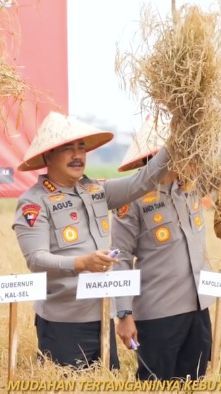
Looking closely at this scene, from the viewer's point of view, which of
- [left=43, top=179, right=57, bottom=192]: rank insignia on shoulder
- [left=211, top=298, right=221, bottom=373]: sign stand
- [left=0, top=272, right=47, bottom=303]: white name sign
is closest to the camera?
[left=0, top=272, right=47, bottom=303]: white name sign

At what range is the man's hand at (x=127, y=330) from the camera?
7.19 ft

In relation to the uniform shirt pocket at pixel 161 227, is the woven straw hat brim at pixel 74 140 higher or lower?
higher

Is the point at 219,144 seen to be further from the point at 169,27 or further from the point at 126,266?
the point at 126,266

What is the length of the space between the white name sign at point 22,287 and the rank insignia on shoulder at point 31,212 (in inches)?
10.1

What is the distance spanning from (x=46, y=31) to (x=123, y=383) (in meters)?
1.57

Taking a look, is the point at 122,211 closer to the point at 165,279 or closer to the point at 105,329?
the point at 165,279

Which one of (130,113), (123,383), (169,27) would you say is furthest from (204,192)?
(123,383)

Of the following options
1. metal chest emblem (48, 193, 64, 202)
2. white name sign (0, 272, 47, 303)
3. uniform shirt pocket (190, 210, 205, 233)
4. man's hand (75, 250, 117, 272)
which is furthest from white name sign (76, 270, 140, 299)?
uniform shirt pocket (190, 210, 205, 233)

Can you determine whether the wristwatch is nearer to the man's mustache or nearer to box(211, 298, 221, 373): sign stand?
box(211, 298, 221, 373): sign stand

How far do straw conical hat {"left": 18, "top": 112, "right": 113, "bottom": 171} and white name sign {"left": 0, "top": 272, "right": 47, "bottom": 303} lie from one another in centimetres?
45

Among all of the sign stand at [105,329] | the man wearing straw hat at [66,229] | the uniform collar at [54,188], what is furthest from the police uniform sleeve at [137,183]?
the sign stand at [105,329]

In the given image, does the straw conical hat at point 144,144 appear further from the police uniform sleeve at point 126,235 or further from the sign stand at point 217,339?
the sign stand at point 217,339

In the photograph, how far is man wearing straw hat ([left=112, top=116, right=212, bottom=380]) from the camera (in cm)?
219

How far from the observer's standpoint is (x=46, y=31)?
287cm
